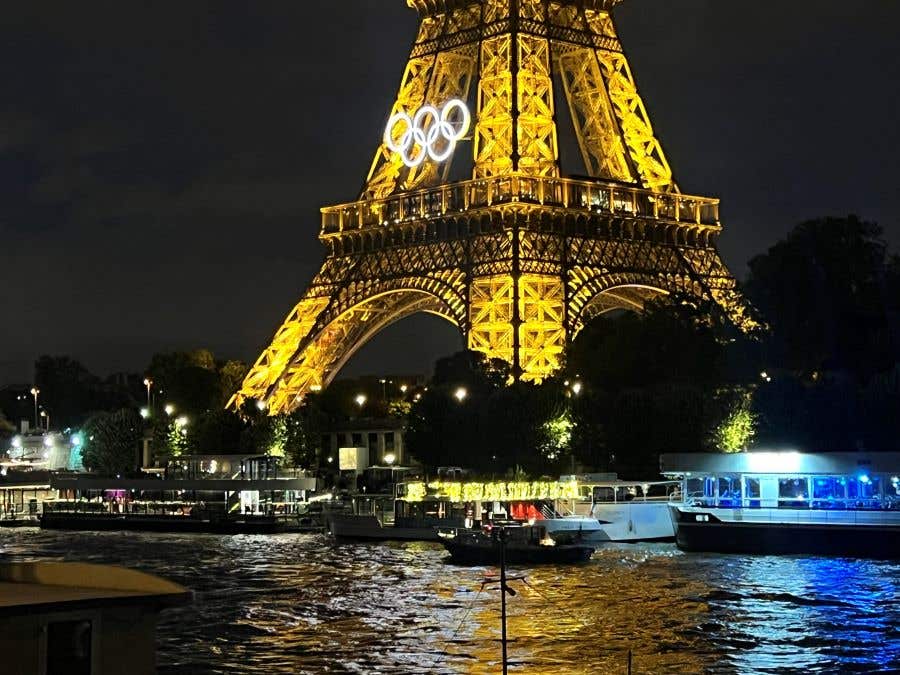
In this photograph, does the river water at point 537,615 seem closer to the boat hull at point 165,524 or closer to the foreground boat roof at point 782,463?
the foreground boat roof at point 782,463

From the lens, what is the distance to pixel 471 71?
3585 inches

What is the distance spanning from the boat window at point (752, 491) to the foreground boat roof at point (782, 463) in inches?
28.1

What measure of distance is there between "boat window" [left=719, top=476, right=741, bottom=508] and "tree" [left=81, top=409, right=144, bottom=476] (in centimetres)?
5371

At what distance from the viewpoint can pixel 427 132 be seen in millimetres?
90562

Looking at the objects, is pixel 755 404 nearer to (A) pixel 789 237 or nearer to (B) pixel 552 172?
(A) pixel 789 237

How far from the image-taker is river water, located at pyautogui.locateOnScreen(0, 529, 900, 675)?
34062 mm

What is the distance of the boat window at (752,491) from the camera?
2633 inches

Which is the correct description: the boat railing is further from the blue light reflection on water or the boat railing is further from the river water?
the blue light reflection on water

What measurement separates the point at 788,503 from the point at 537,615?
27.5 meters

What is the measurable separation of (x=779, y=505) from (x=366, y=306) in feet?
103

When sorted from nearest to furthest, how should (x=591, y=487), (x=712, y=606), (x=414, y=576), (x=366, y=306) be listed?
(x=712, y=606)
(x=414, y=576)
(x=591, y=487)
(x=366, y=306)

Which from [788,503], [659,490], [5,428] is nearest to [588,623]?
[788,503]

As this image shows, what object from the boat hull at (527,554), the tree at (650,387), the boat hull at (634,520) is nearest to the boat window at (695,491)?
the boat hull at (634,520)

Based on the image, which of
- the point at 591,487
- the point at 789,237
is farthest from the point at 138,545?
the point at 789,237
